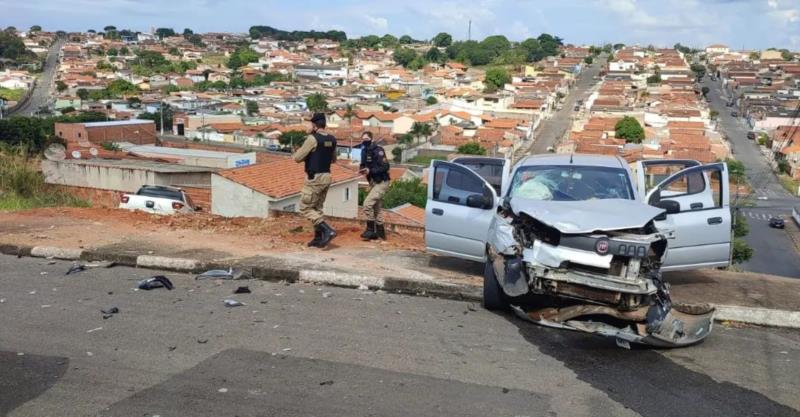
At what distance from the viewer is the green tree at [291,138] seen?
197 ft

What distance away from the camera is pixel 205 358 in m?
4.80

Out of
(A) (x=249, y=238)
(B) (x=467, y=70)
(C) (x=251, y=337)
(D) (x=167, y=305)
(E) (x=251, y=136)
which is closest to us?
(C) (x=251, y=337)

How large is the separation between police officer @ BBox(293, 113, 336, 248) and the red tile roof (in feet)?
41.0

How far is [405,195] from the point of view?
36000 mm

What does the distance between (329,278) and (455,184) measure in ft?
5.52

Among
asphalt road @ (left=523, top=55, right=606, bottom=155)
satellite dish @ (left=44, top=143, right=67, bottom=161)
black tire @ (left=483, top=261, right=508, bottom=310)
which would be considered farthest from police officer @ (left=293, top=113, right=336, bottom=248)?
Answer: asphalt road @ (left=523, top=55, right=606, bottom=155)

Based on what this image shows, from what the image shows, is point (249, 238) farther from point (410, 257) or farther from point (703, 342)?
point (703, 342)

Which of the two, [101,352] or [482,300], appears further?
[482,300]

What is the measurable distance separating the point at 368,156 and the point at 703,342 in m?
5.20

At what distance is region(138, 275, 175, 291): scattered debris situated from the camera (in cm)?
671

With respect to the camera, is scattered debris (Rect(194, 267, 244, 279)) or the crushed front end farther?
scattered debris (Rect(194, 267, 244, 279))

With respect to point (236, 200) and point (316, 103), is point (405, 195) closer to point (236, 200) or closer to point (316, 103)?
point (236, 200)

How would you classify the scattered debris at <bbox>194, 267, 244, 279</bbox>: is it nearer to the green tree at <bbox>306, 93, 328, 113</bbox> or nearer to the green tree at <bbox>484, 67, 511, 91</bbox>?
the green tree at <bbox>306, 93, 328, 113</bbox>

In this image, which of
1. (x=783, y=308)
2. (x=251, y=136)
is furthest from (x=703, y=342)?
(x=251, y=136)
